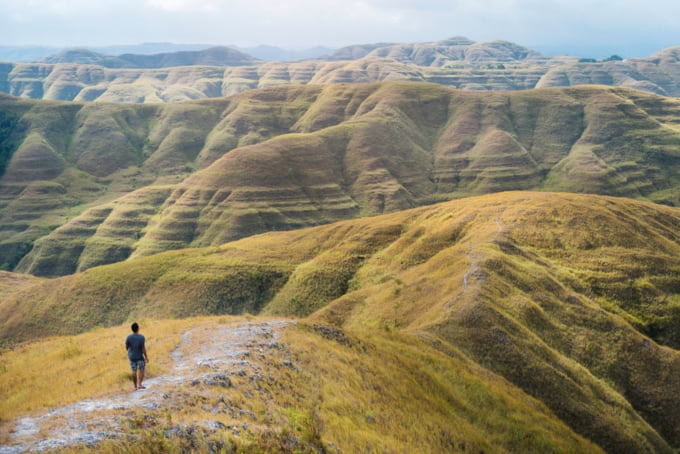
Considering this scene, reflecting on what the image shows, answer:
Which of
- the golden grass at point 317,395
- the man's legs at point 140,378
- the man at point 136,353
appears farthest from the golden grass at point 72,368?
the man at point 136,353

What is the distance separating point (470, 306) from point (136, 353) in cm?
3808

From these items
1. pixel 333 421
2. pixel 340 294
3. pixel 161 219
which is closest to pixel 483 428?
pixel 333 421

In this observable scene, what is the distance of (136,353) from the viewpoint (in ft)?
64.4

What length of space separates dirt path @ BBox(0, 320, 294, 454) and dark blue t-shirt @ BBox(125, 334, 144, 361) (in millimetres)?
1579

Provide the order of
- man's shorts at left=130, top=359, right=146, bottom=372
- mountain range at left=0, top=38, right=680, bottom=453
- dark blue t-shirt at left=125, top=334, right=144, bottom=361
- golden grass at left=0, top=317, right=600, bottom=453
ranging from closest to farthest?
golden grass at left=0, top=317, right=600, bottom=453
mountain range at left=0, top=38, right=680, bottom=453
dark blue t-shirt at left=125, top=334, right=144, bottom=361
man's shorts at left=130, top=359, right=146, bottom=372

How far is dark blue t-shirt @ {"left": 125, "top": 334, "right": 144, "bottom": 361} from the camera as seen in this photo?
770 inches

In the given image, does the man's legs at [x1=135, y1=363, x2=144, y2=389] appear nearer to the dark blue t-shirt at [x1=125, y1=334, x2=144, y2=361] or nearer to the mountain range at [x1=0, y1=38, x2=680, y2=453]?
the dark blue t-shirt at [x1=125, y1=334, x2=144, y2=361]

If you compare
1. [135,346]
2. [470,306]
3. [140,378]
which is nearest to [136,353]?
[135,346]

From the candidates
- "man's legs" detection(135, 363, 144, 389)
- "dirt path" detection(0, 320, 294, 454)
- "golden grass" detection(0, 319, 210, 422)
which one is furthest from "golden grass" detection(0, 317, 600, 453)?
"man's legs" detection(135, 363, 144, 389)

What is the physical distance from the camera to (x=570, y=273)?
64.5m

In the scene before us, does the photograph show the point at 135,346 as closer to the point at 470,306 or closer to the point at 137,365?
the point at 137,365

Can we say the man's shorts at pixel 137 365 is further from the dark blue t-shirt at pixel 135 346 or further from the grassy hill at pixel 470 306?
the grassy hill at pixel 470 306

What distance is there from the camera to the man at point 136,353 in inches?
770

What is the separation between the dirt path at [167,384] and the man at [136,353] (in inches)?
24.6
